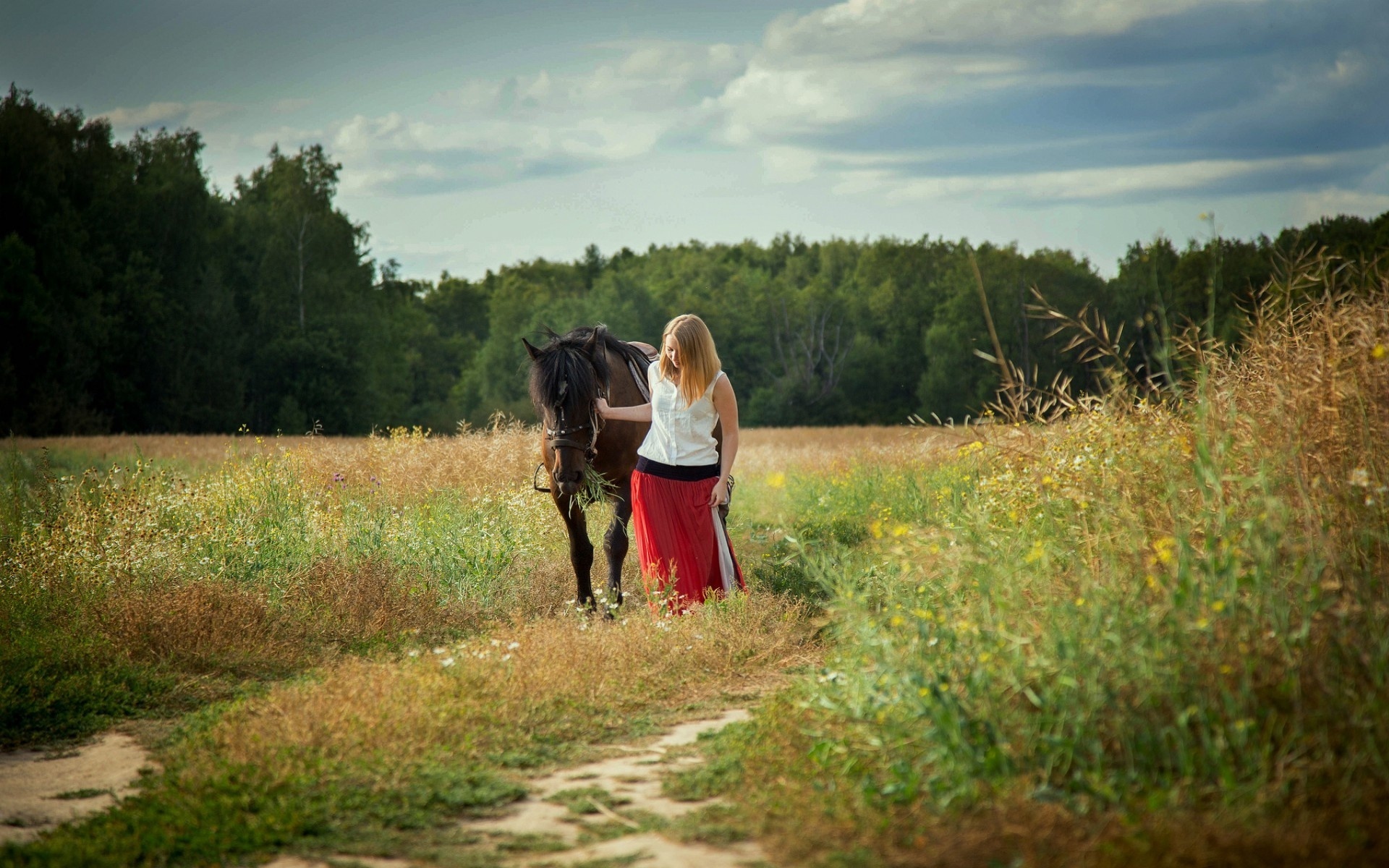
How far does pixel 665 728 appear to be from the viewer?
494cm

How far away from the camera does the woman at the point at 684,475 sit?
22.2 ft

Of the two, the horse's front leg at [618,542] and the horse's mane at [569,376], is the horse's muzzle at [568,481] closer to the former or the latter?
the horse's mane at [569,376]

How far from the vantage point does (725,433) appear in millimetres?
6820

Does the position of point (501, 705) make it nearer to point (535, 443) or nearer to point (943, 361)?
point (535, 443)

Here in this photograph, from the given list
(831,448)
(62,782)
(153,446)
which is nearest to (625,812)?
Answer: (62,782)

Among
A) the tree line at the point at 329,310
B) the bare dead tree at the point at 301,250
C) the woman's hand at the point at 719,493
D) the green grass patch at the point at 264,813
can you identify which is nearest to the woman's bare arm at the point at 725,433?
the woman's hand at the point at 719,493

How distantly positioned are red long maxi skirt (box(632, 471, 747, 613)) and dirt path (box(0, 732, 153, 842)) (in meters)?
3.20

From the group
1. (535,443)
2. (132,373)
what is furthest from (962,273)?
(535,443)

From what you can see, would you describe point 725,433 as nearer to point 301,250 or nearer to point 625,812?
point 625,812

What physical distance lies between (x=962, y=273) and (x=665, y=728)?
53247 millimetres

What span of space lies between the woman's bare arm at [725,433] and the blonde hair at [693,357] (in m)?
0.15

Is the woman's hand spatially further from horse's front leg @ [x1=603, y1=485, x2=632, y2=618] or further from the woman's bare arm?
horse's front leg @ [x1=603, y1=485, x2=632, y2=618]

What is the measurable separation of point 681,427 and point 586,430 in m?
0.72

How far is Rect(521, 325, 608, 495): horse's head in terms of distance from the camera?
6875 millimetres
